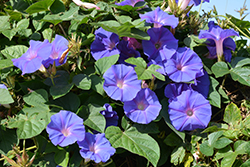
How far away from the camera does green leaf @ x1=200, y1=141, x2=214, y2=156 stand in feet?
4.13

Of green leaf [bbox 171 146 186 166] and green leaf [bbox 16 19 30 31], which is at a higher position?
green leaf [bbox 16 19 30 31]

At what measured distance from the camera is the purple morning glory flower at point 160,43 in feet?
4.58

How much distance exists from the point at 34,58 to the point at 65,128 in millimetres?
387

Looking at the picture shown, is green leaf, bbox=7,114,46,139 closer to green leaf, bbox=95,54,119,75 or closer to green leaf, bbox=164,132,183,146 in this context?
green leaf, bbox=95,54,119,75

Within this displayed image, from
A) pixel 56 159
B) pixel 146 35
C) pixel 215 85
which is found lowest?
pixel 56 159

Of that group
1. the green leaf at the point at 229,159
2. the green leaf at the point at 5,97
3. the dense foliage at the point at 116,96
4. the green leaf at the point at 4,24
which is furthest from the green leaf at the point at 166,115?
the green leaf at the point at 4,24

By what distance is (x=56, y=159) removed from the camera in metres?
1.20

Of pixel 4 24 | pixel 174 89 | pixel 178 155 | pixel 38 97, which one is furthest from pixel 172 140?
pixel 4 24

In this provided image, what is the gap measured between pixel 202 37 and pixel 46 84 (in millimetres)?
971

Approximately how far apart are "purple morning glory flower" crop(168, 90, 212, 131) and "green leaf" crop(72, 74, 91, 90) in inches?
18.0

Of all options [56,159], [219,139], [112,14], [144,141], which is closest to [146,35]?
[112,14]

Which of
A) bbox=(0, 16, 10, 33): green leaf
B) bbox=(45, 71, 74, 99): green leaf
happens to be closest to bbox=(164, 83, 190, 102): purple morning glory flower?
bbox=(45, 71, 74, 99): green leaf

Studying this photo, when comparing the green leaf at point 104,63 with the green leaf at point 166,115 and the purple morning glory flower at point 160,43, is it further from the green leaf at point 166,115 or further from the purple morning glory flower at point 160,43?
the green leaf at point 166,115

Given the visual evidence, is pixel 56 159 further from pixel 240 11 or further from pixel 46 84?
pixel 240 11
